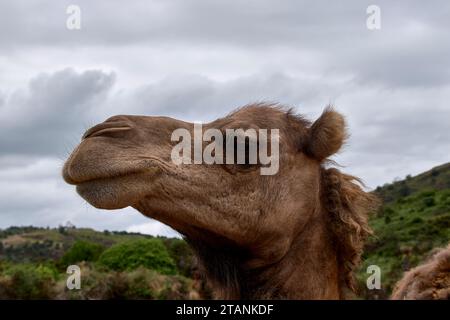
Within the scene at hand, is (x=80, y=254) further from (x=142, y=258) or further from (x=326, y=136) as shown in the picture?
(x=326, y=136)

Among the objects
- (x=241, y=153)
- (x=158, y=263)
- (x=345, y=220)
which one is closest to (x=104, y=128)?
(x=241, y=153)

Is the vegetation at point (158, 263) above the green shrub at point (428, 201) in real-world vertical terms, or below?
below

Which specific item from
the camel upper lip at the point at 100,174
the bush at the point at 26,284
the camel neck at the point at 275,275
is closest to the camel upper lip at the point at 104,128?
the camel upper lip at the point at 100,174

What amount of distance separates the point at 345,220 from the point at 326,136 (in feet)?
2.07

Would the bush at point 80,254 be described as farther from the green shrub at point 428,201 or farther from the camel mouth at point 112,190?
the camel mouth at point 112,190

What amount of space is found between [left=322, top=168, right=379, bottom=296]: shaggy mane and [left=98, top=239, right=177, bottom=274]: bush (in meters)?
26.6

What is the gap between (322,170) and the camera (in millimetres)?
6004

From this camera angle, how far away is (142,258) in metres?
32.8

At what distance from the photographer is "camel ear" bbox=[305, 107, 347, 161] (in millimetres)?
5902

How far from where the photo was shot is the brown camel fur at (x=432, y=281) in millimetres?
5348

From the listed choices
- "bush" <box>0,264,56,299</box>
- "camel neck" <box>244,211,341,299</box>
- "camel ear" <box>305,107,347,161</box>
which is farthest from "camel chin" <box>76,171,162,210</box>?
"bush" <box>0,264,56,299</box>

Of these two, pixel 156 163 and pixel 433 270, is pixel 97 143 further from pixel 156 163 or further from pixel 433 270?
pixel 433 270

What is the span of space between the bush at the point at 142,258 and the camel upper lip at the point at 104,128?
2748cm

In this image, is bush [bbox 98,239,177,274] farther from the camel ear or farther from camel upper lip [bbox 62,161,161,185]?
camel upper lip [bbox 62,161,161,185]
